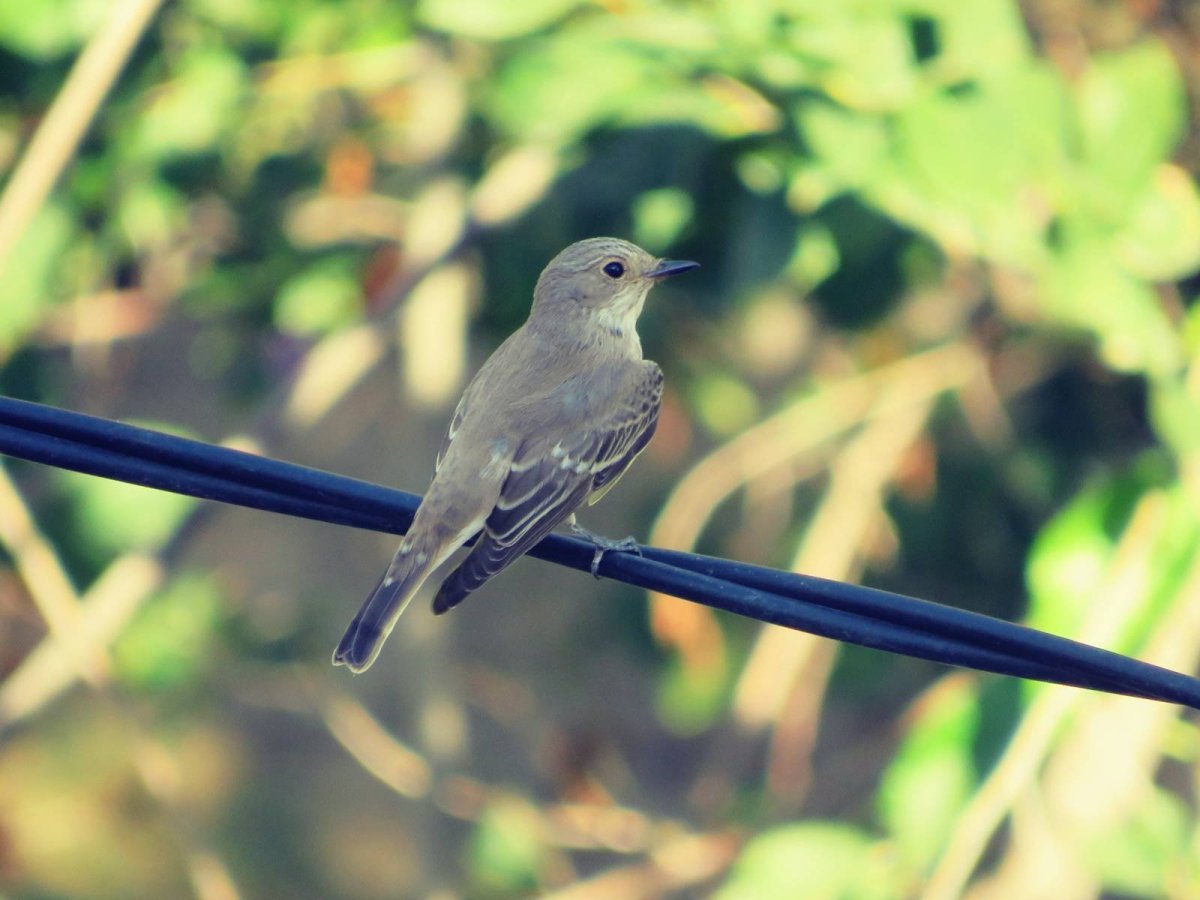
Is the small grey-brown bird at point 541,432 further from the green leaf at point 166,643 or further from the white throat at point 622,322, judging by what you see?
the green leaf at point 166,643

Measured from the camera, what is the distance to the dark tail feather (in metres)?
3.82

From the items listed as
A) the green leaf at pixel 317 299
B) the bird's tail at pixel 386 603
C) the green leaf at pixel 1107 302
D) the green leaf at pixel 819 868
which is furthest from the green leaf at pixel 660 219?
the green leaf at pixel 819 868

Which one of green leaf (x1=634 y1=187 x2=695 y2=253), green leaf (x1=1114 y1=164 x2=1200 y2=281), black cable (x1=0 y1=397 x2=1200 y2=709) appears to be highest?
green leaf (x1=1114 y1=164 x2=1200 y2=281)

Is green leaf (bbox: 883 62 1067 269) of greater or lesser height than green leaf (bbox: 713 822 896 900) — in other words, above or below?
above

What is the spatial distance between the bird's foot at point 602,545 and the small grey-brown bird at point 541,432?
0.02m

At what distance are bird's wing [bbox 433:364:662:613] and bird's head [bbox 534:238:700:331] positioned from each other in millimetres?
396

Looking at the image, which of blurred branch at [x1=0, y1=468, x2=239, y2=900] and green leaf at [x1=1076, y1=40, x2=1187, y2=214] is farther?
blurred branch at [x1=0, y1=468, x2=239, y2=900]

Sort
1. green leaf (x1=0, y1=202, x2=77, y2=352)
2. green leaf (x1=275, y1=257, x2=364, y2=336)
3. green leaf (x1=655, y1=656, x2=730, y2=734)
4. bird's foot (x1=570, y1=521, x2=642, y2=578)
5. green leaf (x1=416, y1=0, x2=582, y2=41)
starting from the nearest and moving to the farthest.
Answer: bird's foot (x1=570, y1=521, x2=642, y2=578) < green leaf (x1=416, y1=0, x2=582, y2=41) < green leaf (x1=0, y1=202, x2=77, y2=352) < green leaf (x1=275, y1=257, x2=364, y2=336) < green leaf (x1=655, y1=656, x2=730, y2=734)

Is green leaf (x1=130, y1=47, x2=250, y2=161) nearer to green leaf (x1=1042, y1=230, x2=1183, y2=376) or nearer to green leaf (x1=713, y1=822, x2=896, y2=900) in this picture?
green leaf (x1=1042, y1=230, x2=1183, y2=376)

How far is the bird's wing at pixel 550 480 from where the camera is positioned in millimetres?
4008

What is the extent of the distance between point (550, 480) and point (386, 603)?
631mm

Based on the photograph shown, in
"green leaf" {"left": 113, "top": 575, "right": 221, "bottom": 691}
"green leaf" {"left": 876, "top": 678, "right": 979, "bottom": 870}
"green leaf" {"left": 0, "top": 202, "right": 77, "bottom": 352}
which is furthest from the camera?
"green leaf" {"left": 113, "top": 575, "right": 221, "bottom": 691}

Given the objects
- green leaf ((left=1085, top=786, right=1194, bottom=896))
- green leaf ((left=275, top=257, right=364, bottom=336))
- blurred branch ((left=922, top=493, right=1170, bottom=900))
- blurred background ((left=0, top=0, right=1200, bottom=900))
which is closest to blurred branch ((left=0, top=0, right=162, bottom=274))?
blurred background ((left=0, top=0, right=1200, bottom=900))

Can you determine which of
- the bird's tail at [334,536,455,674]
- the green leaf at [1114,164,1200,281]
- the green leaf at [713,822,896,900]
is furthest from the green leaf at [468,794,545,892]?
the green leaf at [1114,164,1200,281]
